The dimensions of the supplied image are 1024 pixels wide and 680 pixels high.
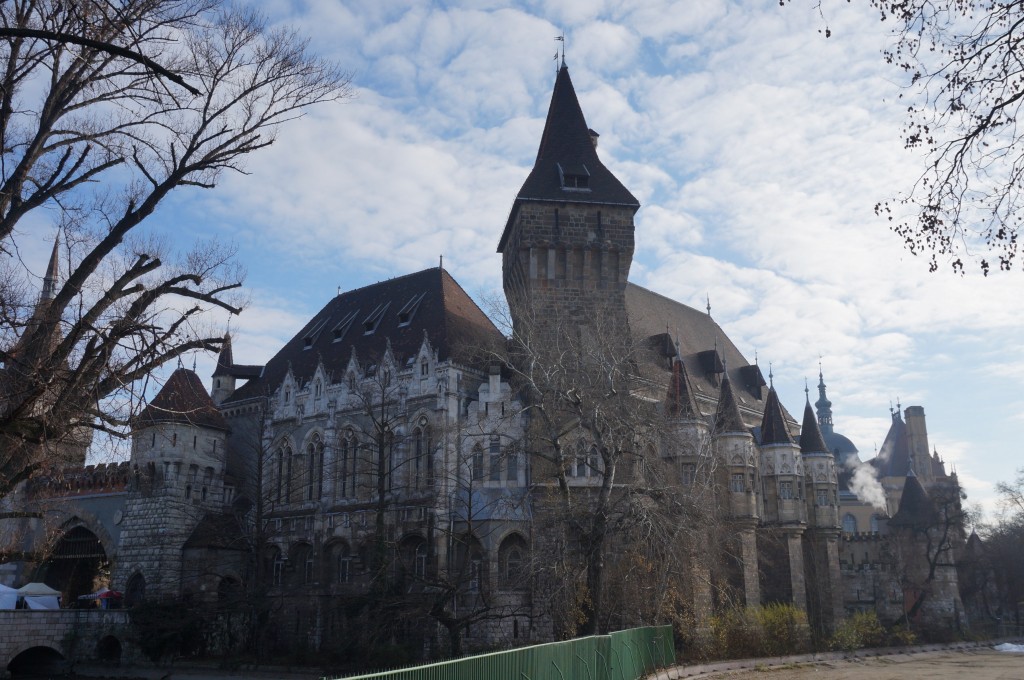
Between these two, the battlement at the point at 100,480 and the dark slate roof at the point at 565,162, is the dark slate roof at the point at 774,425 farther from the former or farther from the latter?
the battlement at the point at 100,480

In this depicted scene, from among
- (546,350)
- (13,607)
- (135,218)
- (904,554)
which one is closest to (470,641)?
(546,350)

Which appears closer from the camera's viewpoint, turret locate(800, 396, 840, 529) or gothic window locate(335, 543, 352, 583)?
gothic window locate(335, 543, 352, 583)

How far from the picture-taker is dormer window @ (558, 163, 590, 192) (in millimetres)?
38312

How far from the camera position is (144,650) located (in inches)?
1355

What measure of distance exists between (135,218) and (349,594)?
71.4 ft

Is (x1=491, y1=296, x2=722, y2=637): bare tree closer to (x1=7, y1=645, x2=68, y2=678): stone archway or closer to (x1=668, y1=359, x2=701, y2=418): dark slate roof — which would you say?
(x1=668, y1=359, x2=701, y2=418): dark slate roof

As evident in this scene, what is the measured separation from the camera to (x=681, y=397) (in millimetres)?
36875

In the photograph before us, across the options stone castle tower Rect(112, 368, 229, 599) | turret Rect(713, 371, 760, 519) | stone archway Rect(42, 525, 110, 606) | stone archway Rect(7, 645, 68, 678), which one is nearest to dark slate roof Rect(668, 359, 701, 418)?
turret Rect(713, 371, 760, 519)

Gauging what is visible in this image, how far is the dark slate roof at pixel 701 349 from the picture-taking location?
147ft

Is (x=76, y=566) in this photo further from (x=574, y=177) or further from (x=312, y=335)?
(x=574, y=177)

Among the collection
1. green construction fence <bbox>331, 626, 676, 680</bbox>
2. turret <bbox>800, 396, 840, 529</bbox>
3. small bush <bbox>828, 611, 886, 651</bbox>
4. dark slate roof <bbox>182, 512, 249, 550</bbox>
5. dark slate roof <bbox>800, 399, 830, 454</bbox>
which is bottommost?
small bush <bbox>828, 611, 886, 651</bbox>

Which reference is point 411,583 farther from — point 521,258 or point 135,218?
point 135,218

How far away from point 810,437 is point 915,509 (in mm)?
11387

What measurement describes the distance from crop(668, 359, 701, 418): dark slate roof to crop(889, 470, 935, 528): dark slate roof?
22.8m
